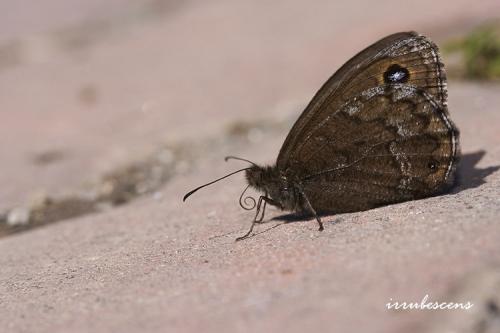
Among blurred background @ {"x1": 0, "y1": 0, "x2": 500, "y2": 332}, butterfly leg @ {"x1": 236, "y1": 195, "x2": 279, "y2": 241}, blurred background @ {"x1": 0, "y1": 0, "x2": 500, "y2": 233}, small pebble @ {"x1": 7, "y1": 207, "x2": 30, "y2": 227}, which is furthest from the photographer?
blurred background @ {"x1": 0, "y1": 0, "x2": 500, "y2": 233}

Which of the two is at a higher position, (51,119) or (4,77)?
(4,77)

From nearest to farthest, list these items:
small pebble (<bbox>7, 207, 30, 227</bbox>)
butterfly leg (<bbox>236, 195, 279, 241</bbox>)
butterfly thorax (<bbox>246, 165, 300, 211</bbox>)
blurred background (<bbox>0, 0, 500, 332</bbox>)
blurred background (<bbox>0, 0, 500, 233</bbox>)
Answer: butterfly leg (<bbox>236, 195, 279, 241</bbox>) → butterfly thorax (<bbox>246, 165, 300, 211</bbox>) → small pebble (<bbox>7, 207, 30, 227</bbox>) → blurred background (<bbox>0, 0, 500, 332</bbox>) → blurred background (<bbox>0, 0, 500, 233</bbox>)

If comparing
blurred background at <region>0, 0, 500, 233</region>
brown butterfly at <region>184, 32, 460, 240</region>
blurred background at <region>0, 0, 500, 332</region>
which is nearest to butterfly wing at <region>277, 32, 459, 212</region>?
brown butterfly at <region>184, 32, 460, 240</region>

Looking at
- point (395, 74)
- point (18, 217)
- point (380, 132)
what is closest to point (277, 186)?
point (380, 132)

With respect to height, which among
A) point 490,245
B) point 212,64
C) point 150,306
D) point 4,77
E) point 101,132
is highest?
point 4,77

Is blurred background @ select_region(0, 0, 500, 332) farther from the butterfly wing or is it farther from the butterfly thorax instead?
the butterfly thorax

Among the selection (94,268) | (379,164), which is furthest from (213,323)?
(379,164)

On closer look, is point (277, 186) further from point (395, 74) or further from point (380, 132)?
point (395, 74)

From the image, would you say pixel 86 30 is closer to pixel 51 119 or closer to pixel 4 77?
pixel 4 77
